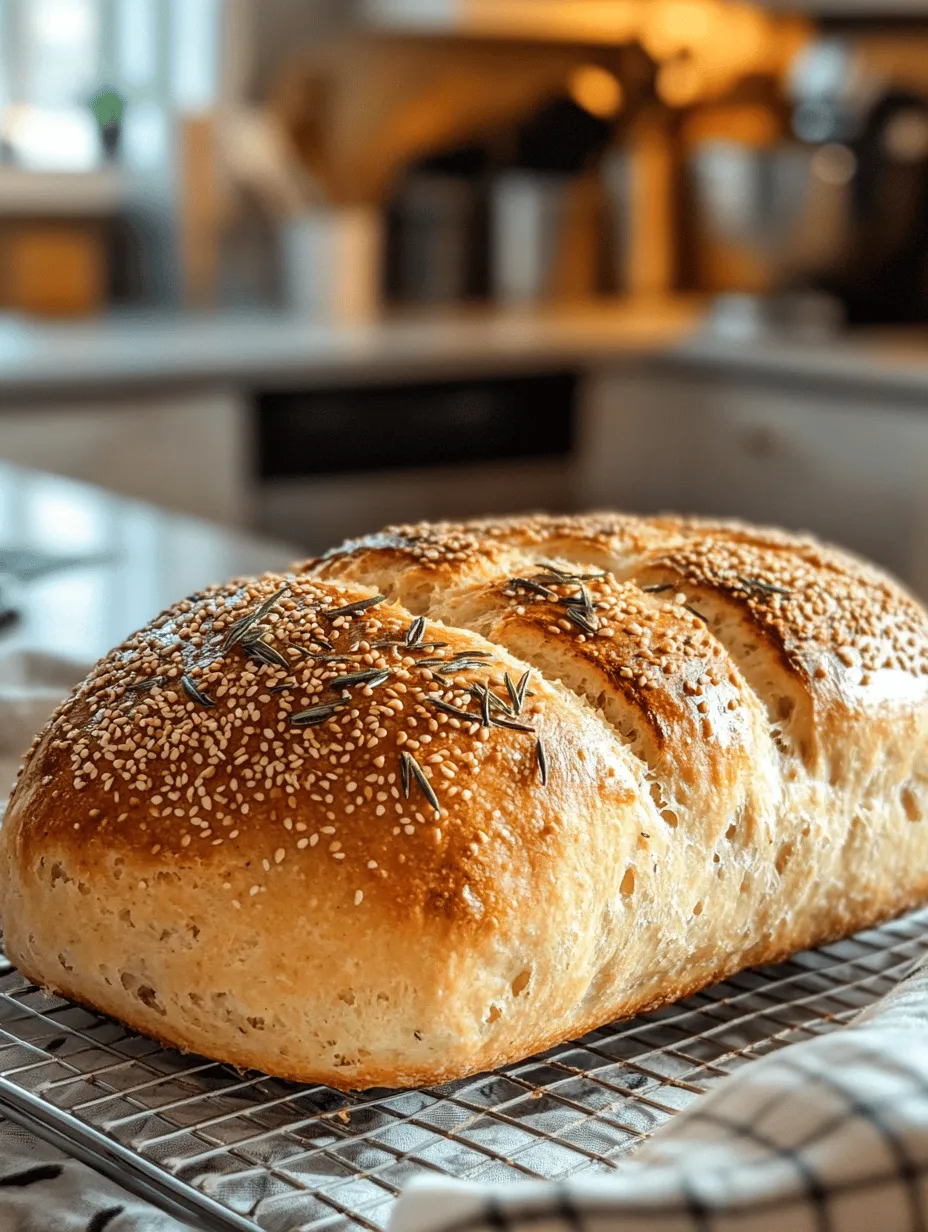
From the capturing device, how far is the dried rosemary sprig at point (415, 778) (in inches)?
27.0

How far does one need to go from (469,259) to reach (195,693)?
311cm

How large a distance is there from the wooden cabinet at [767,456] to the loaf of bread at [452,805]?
192 centimetres

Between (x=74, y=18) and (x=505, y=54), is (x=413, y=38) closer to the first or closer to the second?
(x=505, y=54)

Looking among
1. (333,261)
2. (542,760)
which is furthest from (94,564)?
(333,261)

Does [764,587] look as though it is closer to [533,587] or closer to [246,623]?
[533,587]

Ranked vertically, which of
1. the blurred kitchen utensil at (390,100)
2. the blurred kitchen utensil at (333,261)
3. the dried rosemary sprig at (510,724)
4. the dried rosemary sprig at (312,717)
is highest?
the blurred kitchen utensil at (390,100)

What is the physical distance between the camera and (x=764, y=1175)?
478mm

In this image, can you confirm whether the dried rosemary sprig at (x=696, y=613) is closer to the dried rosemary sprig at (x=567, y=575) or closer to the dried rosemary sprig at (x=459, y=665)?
the dried rosemary sprig at (x=567, y=575)

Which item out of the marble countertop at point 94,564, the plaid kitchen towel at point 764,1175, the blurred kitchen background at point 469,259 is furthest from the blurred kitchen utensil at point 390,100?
the plaid kitchen towel at point 764,1175

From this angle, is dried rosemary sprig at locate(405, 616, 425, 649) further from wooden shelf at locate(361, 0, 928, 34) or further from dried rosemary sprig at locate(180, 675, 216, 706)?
wooden shelf at locate(361, 0, 928, 34)

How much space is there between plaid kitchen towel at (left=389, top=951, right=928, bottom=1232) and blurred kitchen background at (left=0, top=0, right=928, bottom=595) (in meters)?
2.19

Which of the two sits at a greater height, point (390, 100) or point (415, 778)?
point (390, 100)

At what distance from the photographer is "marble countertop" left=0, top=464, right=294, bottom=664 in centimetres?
133

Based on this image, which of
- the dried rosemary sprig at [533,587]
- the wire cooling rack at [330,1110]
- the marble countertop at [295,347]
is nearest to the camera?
the wire cooling rack at [330,1110]
